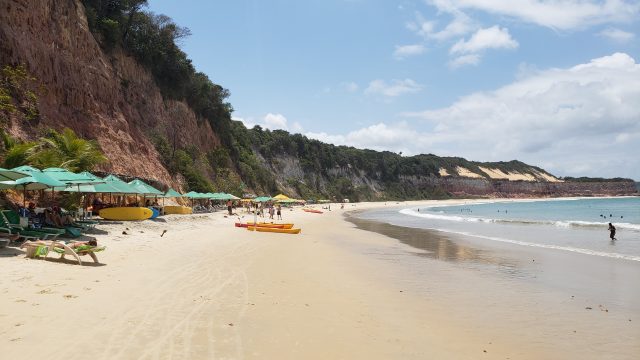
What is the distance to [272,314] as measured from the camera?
695 centimetres

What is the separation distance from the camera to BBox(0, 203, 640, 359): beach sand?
534 cm

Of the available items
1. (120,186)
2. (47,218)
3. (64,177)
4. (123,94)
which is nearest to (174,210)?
(120,186)

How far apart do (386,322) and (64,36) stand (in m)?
32.2

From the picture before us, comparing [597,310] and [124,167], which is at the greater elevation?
[124,167]

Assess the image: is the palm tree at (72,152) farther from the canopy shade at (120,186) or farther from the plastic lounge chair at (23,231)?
the plastic lounge chair at (23,231)

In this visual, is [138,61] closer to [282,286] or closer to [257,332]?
[282,286]

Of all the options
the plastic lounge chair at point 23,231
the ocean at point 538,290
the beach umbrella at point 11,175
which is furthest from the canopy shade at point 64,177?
the ocean at point 538,290

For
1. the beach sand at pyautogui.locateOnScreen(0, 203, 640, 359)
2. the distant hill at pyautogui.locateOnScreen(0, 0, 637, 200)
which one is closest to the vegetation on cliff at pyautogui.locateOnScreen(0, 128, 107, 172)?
the distant hill at pyautogui.locateOnScreen(0, 0, 637, 200)

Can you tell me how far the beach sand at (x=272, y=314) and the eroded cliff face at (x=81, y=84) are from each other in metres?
20.2

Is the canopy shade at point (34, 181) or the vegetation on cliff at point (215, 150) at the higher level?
the vegetation on cliff at point (215, 150)

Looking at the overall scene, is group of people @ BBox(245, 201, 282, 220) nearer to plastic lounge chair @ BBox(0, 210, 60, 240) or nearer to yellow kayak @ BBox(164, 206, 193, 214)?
yellow kayak @ BBox(164, 206, 193, 214)

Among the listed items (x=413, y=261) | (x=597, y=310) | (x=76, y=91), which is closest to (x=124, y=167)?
(x=76, y=91)

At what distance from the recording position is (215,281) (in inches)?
363

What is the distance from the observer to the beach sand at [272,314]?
5.34 m
